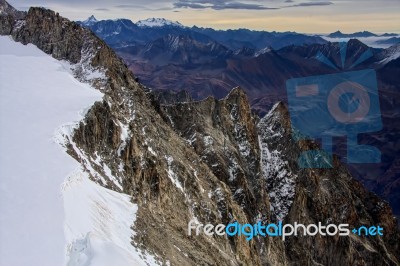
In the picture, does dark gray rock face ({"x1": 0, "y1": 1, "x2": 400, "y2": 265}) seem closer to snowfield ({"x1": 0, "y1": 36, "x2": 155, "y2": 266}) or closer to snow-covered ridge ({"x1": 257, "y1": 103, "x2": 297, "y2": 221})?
snow-covered ridge ({"x1": 257, "y1": 103, "x2": 297, "y2": 221})

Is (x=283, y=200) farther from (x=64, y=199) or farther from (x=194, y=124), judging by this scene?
(x=64, y=199)

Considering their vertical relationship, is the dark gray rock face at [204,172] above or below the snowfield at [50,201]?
below
